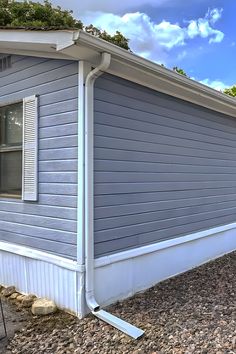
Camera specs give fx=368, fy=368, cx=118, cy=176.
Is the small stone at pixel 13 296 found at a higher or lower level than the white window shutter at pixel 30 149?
lower

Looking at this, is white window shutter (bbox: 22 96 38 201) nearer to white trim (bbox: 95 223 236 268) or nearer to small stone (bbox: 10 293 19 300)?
white trim (bbox: 95 223 236 268)

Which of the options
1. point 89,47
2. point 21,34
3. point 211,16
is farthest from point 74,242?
point 211,16

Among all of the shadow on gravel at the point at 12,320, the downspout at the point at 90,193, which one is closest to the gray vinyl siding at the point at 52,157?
the downspout at the point at 90,193

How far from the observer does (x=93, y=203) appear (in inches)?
153

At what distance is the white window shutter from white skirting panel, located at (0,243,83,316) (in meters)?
0.74

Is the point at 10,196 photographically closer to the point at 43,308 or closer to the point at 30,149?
the point at 30,149

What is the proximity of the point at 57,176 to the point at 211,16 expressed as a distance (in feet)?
30.0

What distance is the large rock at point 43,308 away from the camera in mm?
3879

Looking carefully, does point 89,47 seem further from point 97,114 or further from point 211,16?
point 211,16

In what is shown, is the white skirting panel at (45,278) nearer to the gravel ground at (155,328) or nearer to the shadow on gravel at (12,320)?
the gravel ground at (155,328)

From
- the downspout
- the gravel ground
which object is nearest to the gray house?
the downspout

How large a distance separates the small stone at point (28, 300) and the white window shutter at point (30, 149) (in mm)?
1138

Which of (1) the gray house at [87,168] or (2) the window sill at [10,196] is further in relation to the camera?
(2) the window sill at [10,196]

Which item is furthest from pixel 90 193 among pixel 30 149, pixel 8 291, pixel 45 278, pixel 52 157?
pixel 8 291
